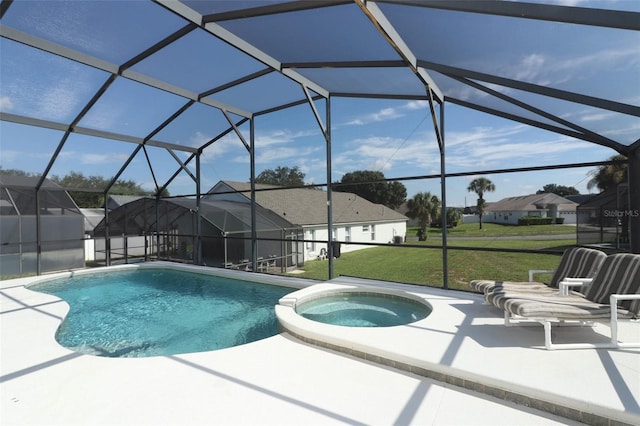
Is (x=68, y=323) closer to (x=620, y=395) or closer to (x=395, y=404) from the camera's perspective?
(x=395, y=404)

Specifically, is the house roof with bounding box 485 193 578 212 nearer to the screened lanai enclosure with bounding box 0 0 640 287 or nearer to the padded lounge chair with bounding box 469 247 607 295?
the screened lanai enclosure with bounding box 0 0 640 287

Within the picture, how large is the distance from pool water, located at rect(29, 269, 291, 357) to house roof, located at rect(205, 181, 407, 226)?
6.31 meters

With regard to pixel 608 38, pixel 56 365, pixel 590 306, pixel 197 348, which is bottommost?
pixel 197 348

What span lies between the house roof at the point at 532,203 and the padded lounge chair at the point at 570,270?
35125 millimetres

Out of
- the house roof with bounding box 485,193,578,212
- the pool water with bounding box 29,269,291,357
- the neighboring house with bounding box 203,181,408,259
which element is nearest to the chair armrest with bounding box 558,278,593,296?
the pool water with bounding box 29,269,291,357

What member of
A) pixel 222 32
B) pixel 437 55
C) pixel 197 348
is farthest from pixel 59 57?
pixel 437 55

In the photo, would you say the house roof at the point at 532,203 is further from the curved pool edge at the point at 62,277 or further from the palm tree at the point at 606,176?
the curved pool edge at the point at 62,277

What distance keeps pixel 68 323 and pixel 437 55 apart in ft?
23.0

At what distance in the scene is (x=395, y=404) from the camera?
2447 mm

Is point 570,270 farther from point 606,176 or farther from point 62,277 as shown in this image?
point 606,176

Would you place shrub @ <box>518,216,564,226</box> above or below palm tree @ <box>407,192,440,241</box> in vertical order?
below

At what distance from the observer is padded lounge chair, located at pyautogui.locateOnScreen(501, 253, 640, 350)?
2.99 m

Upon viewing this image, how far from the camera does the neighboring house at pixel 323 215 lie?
53.4ft

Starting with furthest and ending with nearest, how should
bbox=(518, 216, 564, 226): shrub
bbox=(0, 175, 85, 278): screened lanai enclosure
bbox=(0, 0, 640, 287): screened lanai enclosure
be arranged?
bbox=(518, 216, 564, 226): shrub, bbox=(0, 175, 85, 278): screened lanai enclosure, bbox=(0, 0, 640, 287): screened lanai enclosure
